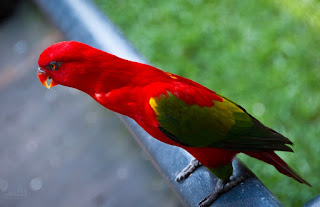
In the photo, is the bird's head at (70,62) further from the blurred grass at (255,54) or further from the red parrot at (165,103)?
the blurred grass at (255,54)

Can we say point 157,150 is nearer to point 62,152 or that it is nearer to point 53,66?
point 53,66

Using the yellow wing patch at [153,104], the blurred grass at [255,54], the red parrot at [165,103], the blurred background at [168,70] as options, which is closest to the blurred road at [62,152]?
the blurred background at [168,70]

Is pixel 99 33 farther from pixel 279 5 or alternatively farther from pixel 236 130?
pixel 279 5

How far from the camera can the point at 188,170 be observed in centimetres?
150

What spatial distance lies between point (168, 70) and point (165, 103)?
5.34ft

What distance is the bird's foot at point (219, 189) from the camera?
1.40 metres

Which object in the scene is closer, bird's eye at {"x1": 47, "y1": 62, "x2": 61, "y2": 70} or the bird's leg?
bird's eye at {"x1": 47, "y1": 62, "x2": 61, "y2": 70}

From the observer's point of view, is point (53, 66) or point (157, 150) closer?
point (53, 66)

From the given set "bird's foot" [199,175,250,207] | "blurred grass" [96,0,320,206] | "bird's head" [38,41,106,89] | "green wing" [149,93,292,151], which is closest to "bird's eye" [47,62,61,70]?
"bird's head" [38,41,106,89]

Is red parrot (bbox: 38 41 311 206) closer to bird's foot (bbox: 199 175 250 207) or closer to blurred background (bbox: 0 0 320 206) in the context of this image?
bird's foot (bbox: 199 175 250 207)

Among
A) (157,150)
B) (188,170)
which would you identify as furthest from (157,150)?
(188,170)

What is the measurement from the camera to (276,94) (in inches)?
101

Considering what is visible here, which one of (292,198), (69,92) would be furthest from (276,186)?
(69,92)

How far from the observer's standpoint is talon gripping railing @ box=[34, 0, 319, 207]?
1.37m
